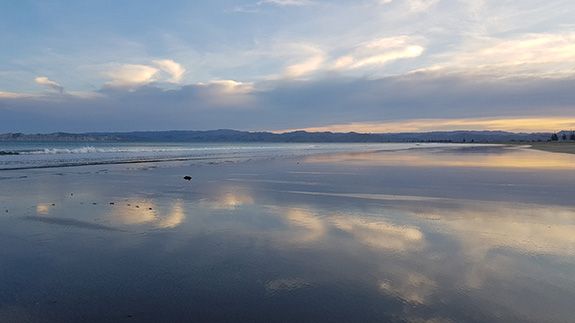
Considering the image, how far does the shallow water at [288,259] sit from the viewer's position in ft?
15.7

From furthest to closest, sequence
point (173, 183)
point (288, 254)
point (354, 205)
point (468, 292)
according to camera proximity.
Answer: point (173, 183) < point (354, 205) < point (288, 254) < point (468, 292)

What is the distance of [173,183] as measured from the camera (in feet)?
58.8

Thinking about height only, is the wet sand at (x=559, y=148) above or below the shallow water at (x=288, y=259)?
above

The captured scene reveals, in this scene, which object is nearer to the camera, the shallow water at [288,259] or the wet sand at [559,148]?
the shallow water at [288,259]

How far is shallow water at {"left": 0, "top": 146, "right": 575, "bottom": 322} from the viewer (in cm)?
477

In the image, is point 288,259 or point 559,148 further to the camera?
point 559,148

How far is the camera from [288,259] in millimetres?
6672

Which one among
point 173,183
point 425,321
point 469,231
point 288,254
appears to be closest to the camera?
point 425,321

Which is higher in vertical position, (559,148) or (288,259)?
(559,148)

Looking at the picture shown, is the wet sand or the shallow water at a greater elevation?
the wet sand

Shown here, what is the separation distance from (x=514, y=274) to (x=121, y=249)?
6.10 meters

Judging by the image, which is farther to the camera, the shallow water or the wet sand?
the wet sand

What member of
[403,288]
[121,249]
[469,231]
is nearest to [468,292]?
[403,288]

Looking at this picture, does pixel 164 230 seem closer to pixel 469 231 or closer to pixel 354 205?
pixel 354 205
